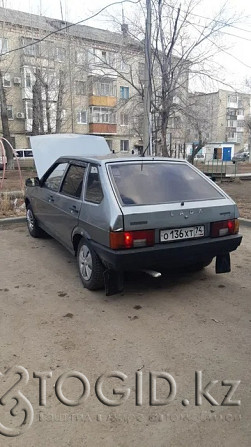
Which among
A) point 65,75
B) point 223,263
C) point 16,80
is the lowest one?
point 223,263

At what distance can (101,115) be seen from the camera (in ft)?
125

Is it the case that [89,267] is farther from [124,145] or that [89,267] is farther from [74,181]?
[124,145]

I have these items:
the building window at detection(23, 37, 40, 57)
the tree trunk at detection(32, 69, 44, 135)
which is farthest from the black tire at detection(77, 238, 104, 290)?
the building window at detection(23, 37, 40, 57)

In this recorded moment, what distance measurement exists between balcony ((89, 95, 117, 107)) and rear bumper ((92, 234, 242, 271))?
34.5 m

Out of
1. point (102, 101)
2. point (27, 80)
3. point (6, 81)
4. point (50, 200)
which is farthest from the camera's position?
point (102, 101)

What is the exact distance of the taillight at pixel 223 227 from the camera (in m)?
3.72

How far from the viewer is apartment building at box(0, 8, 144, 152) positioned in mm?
19078

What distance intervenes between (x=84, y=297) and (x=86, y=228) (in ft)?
2.43

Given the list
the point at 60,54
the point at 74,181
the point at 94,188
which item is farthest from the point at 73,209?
the point at 60,54

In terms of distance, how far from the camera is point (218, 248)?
3.72 meters

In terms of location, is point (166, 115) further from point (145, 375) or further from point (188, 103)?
point (145, 375)

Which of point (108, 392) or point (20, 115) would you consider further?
point (20, 115)

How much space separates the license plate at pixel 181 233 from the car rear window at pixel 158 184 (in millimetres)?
321

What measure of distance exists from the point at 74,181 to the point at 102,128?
35.4m
